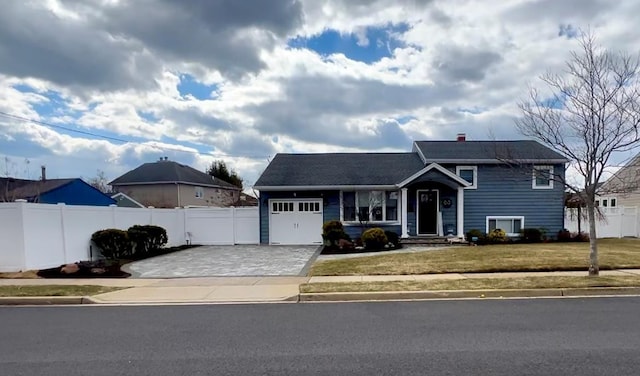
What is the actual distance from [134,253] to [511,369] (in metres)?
16.2

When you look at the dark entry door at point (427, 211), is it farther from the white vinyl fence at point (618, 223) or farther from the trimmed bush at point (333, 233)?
the white vinyl fence at point (618, 223)

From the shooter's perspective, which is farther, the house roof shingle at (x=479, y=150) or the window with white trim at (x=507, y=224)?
the window with white trim at (x=507, y=224)

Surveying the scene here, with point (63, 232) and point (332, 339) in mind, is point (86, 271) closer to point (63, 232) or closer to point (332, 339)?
point (63, 232)

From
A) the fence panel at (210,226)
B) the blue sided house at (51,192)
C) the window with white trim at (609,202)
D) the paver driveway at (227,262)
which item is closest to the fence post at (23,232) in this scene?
the paver driveway at (227,262)

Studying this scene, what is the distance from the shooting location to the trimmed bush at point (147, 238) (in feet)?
59.2

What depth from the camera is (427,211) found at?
2297 cm

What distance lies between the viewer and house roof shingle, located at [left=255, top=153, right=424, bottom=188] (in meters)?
22.9

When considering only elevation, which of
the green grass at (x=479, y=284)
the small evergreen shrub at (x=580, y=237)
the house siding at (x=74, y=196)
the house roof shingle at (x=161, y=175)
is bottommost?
the small evergreen shrub at (x=580, y=237)

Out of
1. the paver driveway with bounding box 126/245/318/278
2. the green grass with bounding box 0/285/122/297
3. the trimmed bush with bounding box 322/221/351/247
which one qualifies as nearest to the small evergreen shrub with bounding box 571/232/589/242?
the trimmed bush with bounding box 322/221/351/247

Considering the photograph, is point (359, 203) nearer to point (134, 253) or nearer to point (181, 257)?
point (181, 257)

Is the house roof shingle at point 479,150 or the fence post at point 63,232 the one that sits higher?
the house roof shingle at point 479,150

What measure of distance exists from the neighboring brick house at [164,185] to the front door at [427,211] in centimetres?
2755

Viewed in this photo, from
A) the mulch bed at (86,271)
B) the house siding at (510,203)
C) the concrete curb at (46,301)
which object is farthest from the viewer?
the house siding at (510,203)

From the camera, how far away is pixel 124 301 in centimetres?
967
